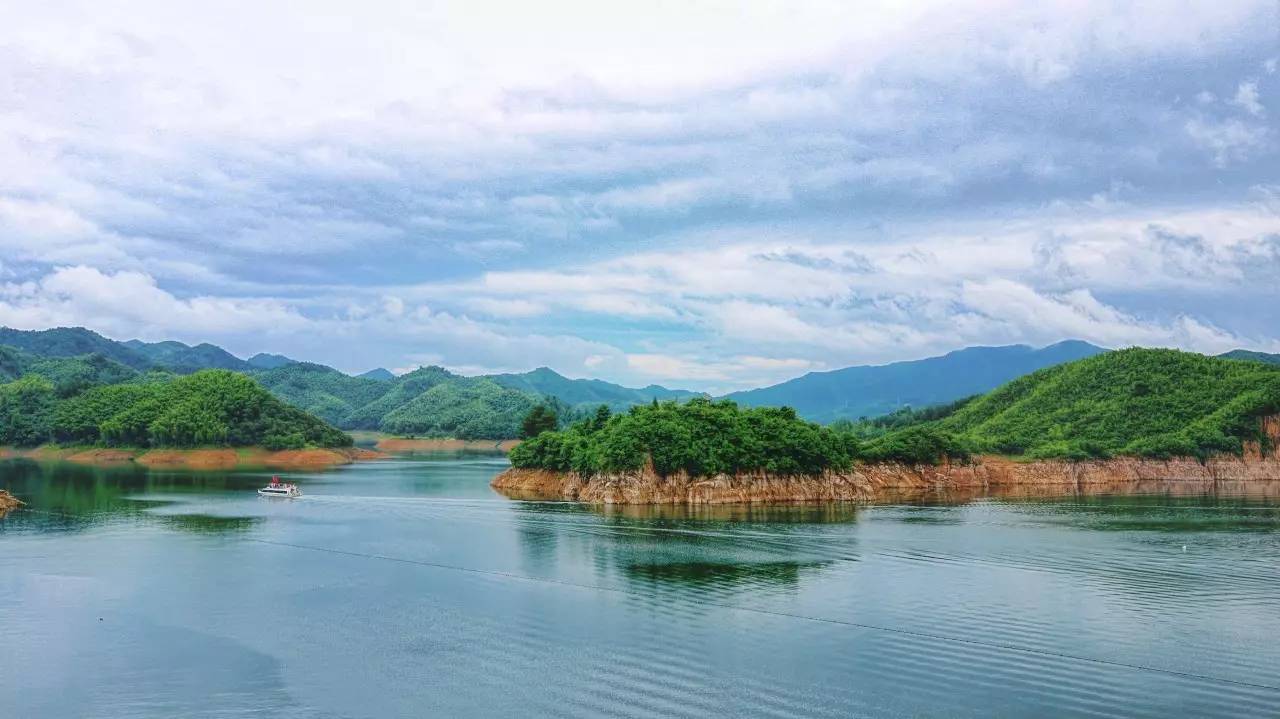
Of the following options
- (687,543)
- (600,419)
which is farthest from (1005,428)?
(687,543)

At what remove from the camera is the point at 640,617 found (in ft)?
98.3

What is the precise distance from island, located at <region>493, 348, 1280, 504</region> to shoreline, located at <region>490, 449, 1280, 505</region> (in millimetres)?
111

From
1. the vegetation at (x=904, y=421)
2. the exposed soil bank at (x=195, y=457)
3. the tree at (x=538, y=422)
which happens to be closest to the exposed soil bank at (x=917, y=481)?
the tree at (x=538, y=422)

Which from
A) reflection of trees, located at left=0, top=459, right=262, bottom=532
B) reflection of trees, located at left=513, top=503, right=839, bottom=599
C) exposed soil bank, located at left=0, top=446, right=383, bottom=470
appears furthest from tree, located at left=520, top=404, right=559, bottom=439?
exposed soil bank, located at left=0, top=446, right=383, bottom=470

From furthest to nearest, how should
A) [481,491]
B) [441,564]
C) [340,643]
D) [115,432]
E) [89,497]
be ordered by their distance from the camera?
[115,432] → [481,491] → [89,497] → [441,564] → [340,643]

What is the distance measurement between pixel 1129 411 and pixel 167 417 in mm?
115003

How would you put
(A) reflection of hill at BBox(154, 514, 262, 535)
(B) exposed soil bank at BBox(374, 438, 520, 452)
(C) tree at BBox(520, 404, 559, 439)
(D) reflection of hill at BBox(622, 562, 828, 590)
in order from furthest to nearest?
1. (B) exposed soil bank at BBox(374, 438, 520, 452)
2. (C) tree at BBox(520, 404, 559, 439)
3. (A) reflection of hill at BBox(154, 514, 262, 535)
4. (D) reflection of hill at BBox(622, 562, 828, 590)

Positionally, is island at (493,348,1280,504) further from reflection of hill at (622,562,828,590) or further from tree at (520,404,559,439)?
reflection of hill at (622,562,828,590)

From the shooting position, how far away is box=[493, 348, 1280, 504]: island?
6588cm

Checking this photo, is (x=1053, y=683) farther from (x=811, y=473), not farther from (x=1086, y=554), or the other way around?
(x=811, y=473)

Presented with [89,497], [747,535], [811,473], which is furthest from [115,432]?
[747,535]

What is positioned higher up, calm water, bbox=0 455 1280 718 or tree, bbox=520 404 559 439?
tree, bbox=520 404 559 439

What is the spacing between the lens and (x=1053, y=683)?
22.8 m

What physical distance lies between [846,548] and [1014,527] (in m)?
14.8
